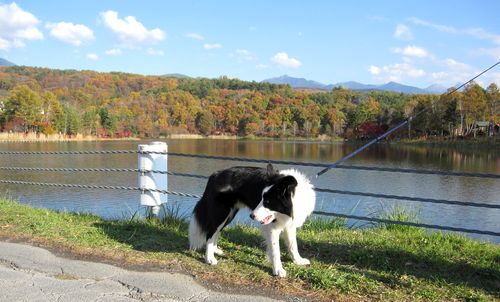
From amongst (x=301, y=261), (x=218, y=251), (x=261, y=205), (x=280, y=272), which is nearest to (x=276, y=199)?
(x=261, y=205)

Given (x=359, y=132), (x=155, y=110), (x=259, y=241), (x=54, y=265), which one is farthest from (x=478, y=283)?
(x=155, y=110)

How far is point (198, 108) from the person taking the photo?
103875 millimetres

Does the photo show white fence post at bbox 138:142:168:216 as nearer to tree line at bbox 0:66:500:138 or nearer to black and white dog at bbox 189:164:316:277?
black and white dog at bbox 189:164:316:277

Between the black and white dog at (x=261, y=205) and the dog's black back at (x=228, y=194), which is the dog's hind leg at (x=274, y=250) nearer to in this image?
the black and white dog at (x=261, y=205)

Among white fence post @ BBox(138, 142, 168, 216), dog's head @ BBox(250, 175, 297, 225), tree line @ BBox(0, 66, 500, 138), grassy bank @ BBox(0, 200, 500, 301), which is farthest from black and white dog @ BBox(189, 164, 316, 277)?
tree line @ BBox(0, 66, 500, 138)

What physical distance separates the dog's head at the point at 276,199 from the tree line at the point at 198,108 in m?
62.2

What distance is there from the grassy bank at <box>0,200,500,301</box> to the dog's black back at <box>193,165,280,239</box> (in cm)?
44

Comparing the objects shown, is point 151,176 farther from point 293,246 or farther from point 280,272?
point 280,272

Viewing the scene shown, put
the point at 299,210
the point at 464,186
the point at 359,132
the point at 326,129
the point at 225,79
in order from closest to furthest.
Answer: the point at 299,210
the point at 464,186
the point at 359,132
the point at 326,129
the point at 225,79

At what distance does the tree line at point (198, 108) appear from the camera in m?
65.8

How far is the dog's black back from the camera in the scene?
4645 mm

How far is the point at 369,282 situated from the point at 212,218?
1828 mm

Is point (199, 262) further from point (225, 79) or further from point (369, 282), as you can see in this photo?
point (225, 79)

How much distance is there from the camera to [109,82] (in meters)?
118
